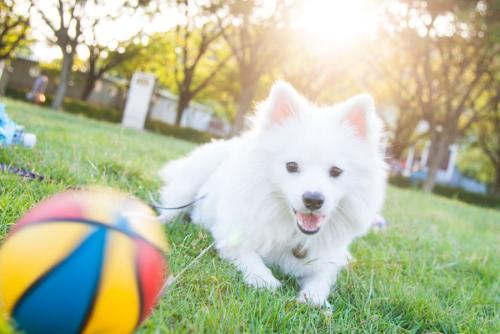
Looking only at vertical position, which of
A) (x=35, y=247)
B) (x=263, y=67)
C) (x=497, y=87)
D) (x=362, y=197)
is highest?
(x=497, y=87)

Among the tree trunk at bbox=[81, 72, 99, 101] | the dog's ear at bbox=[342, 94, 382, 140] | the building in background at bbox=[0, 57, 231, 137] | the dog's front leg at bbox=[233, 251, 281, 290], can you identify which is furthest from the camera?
the building in background at bbox=[0, 57, 231, 137]

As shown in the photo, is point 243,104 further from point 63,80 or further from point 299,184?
point 299,184

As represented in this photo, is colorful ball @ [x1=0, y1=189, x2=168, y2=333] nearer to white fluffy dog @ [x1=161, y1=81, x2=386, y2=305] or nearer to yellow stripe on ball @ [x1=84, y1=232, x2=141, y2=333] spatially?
yellow stripe on ball @ [x1=84, y1=232, x2=141, y2=333]

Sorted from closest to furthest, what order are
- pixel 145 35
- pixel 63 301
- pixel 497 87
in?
pixel 63 301 → pixel 497 87 → pixel 145 35

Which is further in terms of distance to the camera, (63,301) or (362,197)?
(362,197)

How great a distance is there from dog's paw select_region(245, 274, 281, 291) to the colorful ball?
3.57 feet

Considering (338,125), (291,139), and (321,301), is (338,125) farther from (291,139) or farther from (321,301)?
(321,301)

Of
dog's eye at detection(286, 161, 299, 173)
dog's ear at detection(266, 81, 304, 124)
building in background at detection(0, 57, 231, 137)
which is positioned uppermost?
building in background at detection(0, 57, 231, 137)

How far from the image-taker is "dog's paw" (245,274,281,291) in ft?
8.27

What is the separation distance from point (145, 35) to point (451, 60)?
15.7 m

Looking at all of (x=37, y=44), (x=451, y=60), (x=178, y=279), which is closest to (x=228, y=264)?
(x=178, y=279)

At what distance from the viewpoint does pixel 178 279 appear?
2.30 m

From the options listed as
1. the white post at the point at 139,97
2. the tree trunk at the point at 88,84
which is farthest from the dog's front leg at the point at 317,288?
the tree trunk at the point at 88,84

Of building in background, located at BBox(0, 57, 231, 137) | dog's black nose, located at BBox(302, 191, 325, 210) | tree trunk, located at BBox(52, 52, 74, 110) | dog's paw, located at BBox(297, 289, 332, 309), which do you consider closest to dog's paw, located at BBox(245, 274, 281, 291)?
dog's paw, located at BBox(297, 289, 332, 309)
